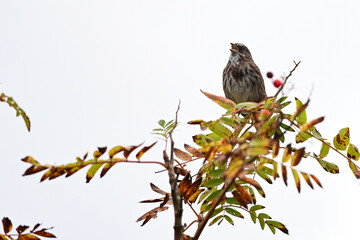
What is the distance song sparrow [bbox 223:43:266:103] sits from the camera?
9.12 meters

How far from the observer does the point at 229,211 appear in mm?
2758

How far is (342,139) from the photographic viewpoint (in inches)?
116

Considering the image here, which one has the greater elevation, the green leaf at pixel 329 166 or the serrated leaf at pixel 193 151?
the green leaf at pixel 329 166

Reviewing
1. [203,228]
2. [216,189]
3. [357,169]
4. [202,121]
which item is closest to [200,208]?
[216,189]

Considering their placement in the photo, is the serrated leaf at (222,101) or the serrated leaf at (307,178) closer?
the serrated leaf at (307,178)

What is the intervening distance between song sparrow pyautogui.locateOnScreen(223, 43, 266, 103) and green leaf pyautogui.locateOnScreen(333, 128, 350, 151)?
6.06 meters

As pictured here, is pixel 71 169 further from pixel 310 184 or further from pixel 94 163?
pixel 310 184

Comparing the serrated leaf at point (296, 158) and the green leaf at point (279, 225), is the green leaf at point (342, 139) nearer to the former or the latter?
the green leaf at point (279, 225)

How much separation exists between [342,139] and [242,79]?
20.6 feet

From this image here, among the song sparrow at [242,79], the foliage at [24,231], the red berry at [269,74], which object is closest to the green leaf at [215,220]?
the foliage at [24,231]

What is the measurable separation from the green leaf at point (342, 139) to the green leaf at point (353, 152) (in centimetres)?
3

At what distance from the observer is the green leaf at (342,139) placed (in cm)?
294

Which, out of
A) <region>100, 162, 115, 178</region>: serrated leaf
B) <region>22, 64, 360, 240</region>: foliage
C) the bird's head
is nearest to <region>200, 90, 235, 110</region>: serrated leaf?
<region>22, 64, 360, 240</region>: foliage

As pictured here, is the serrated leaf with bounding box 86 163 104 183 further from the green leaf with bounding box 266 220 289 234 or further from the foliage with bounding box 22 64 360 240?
the green leaf with bounding box 266 220 289 234
